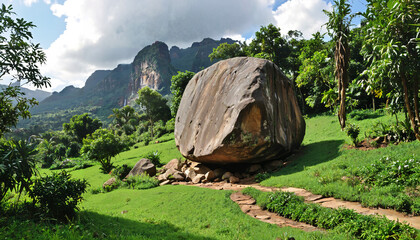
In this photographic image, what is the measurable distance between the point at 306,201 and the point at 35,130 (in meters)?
84.2

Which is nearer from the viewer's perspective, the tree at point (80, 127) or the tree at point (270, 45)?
the tree at point (270, 45)

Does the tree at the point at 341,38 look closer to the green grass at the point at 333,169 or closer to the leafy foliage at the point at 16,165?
the green grass at the point at 333,169

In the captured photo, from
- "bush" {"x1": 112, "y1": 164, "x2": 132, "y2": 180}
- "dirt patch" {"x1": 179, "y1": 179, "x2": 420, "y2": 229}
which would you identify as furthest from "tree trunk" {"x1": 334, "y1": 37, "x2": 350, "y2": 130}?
"bush" {"x1": 112, "y1": 164, "x2": 132, "y2": 180}

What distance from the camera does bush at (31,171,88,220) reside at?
5887mm

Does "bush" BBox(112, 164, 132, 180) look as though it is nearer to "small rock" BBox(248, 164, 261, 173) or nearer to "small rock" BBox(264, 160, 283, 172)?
"small rock" BBox(248, 164, 261, 173)

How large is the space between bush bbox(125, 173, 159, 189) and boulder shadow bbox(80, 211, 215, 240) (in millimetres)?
5595

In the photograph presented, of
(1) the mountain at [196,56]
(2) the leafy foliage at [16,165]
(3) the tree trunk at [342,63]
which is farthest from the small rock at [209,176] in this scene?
(1) the mountain at [196,56]

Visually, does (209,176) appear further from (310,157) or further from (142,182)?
(310,157)

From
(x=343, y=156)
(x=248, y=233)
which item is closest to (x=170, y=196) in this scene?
(x=248, y=233)

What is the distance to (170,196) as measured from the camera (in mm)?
9836

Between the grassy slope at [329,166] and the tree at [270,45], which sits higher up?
the tree at [270,45]

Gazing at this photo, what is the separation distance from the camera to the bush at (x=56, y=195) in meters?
5.89

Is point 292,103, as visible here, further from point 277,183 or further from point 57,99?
point 57,99

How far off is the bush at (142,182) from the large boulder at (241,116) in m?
2.49
